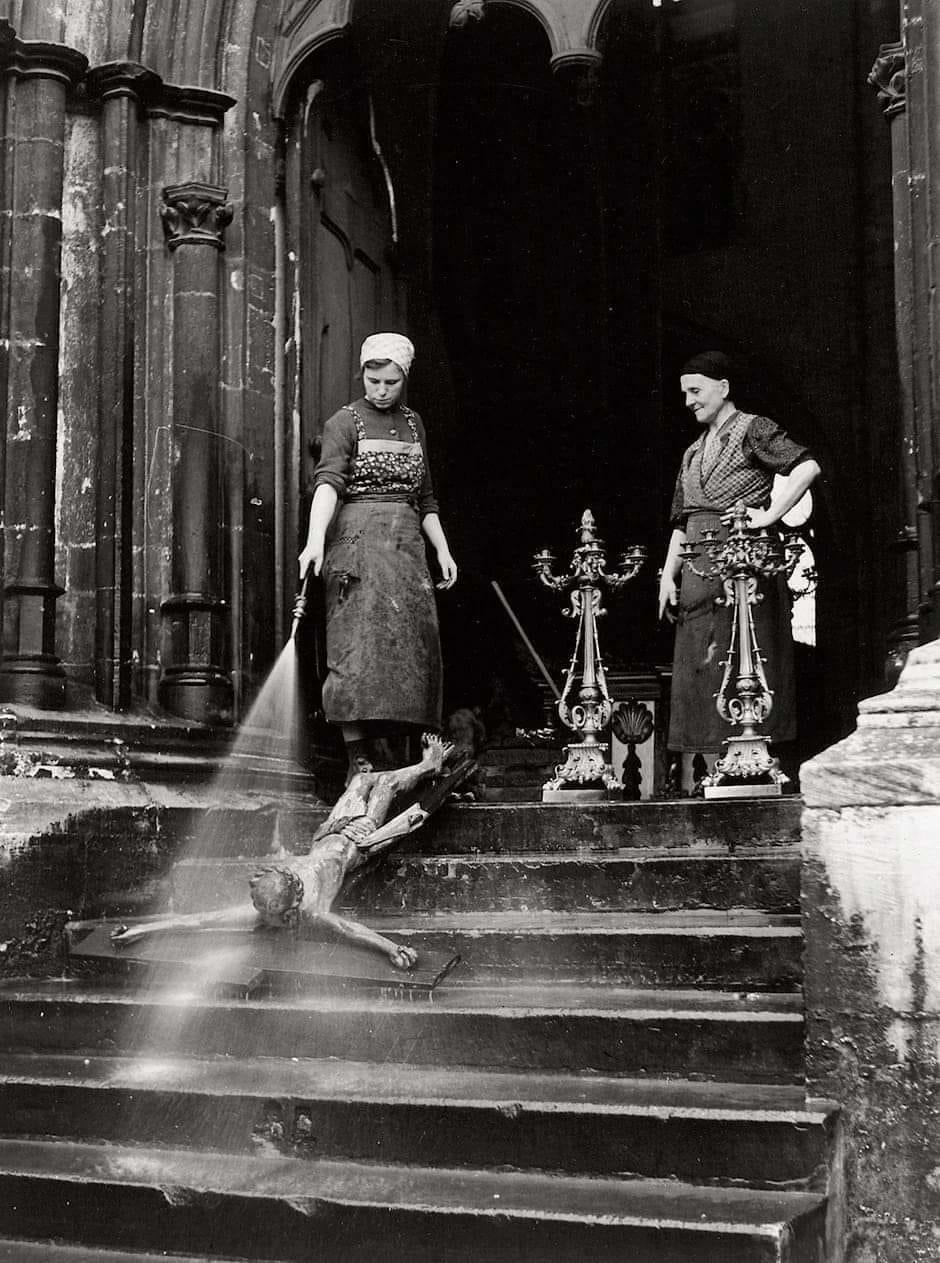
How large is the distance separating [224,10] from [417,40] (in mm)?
2560

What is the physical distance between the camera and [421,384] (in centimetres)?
1072

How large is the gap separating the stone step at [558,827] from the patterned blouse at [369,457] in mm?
1398

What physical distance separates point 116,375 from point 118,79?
4.25 feet

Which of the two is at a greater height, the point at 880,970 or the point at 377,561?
the point at 377,561

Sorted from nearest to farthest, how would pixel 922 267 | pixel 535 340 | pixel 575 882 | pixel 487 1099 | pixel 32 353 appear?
pixel 487 1099
pixel 575 882
pixel 922 267
pixel 32 353
pixel 535 340

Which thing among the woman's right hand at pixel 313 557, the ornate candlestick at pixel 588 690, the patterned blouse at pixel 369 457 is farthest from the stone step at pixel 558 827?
the patterned blouse at pixel 369 457

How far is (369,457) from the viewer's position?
6590mm

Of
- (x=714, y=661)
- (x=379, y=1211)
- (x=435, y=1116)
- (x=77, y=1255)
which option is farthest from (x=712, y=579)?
(x=77, y=1255)

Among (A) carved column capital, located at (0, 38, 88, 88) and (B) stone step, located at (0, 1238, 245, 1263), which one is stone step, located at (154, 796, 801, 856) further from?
(A) carved column capital, located at (0, 38, 88, 88)

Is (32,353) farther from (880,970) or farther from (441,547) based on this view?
(880,970)

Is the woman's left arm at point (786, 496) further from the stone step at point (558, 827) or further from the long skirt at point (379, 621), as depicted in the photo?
the long skirt at point (379, 621)

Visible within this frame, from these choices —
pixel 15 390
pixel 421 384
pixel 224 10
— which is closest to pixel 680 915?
pixel 15 390

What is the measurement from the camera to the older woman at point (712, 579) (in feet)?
21.4

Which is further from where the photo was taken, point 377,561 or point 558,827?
point 377,561
